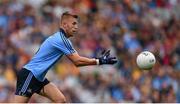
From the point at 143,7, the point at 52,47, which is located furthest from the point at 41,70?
the point at 143,7

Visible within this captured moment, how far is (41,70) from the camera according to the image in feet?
35.4

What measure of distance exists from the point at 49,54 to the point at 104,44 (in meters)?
6.61

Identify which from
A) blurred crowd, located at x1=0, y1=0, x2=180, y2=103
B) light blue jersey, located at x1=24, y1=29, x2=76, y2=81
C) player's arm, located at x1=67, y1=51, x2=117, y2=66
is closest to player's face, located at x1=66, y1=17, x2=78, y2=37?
light blue jersey, located at x1=24, y1=29, x2=76, y2=81

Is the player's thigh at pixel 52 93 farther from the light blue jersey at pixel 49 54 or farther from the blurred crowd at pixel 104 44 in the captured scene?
the blurred crowd at pixel 104 44

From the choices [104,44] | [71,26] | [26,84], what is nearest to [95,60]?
[71,26]

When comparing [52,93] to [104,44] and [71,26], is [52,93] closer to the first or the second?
[71,26]

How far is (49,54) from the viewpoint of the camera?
35.4 ft

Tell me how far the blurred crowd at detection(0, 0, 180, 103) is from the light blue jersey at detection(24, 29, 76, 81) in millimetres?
4582

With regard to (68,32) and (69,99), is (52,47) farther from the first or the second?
(69,99)

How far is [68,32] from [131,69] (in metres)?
6.26

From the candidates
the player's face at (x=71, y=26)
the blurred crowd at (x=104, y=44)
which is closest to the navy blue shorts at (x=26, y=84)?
the player's face at (x=71, y=26)

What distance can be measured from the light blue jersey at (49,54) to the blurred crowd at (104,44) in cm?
458

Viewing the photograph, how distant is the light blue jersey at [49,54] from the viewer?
1070 cm

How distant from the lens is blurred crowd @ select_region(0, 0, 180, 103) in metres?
16.1
